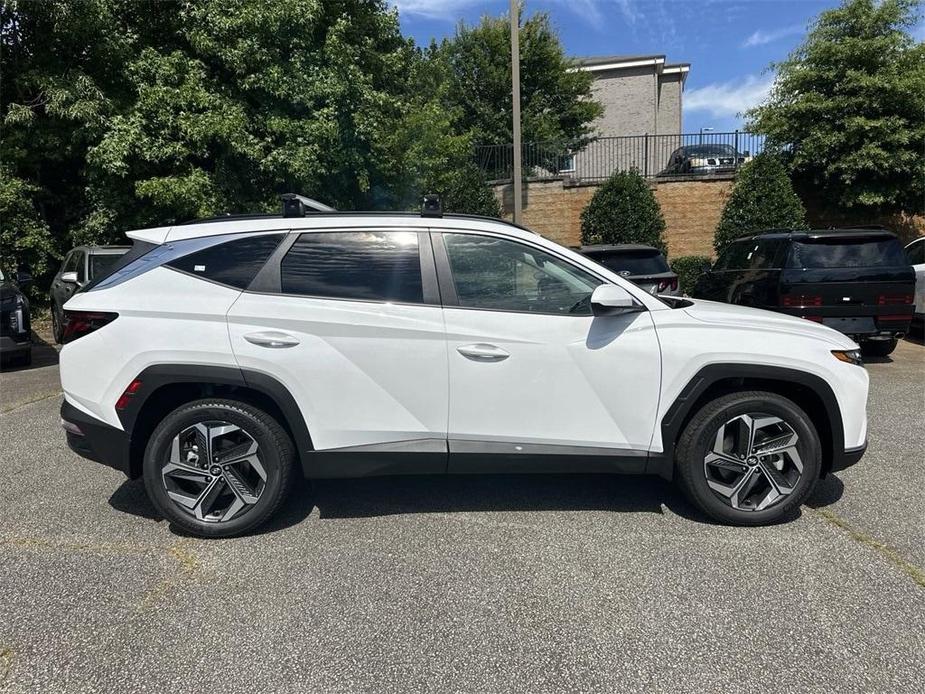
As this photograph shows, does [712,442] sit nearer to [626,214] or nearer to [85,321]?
[85,321]

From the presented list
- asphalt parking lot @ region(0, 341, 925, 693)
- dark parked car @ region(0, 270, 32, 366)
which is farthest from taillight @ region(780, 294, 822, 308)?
dark parked car @ region(0, 270, 32, 366)

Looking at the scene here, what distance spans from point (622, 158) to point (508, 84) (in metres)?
7.12

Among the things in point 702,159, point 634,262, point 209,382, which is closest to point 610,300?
point 209,382

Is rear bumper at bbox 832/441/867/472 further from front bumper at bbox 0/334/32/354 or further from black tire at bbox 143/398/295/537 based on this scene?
front bumper at bbox 0/334/32/354

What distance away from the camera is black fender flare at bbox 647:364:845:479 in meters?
3.39

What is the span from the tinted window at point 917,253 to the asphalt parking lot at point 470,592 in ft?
26.1

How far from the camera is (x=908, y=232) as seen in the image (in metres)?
15.6

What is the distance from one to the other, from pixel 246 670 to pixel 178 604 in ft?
2.10

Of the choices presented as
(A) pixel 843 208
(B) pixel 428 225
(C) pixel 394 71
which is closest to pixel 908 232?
(A) pixel 843 208

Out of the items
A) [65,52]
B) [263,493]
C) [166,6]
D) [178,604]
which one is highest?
[166,6]

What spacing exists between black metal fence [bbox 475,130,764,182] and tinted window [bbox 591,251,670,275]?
352 inches

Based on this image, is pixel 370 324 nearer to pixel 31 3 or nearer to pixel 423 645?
pixel 423 645

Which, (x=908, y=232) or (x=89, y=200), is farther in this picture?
(x=908, y=232)

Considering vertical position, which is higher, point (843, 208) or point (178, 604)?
point (843, 208)
